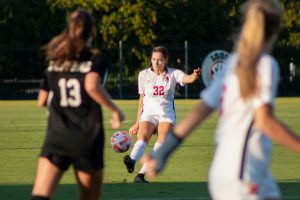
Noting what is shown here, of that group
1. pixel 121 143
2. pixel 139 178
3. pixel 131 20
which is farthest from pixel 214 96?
pixel 131 20

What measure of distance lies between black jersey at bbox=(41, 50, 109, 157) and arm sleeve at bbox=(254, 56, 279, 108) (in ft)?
8.26

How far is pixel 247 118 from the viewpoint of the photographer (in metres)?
5.70

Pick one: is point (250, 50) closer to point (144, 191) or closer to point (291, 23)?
point (144, 191)

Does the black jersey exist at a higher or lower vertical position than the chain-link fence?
higher

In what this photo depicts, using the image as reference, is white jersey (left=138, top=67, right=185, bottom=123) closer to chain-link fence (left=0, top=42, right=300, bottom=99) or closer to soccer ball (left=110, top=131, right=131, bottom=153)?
soccer ball (left=110, top=131, right=131, bottom=153)

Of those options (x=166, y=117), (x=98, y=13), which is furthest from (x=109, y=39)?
(x=166, y=117)

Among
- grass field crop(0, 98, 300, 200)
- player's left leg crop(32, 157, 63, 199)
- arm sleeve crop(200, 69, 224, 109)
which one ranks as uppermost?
arm sleeve crop(200, 69, 224, 109)

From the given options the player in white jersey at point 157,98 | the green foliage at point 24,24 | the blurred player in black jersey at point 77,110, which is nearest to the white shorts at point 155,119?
the player in white jersey at point 157,98

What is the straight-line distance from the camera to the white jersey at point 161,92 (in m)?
14.3

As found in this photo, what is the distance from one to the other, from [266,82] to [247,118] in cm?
25

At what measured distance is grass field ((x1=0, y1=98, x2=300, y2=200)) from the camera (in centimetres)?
1234

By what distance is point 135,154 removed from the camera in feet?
45.8

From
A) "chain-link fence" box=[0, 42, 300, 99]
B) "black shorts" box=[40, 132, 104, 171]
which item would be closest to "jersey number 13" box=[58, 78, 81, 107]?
"black shorts" box=[40, 132, 104, 171]

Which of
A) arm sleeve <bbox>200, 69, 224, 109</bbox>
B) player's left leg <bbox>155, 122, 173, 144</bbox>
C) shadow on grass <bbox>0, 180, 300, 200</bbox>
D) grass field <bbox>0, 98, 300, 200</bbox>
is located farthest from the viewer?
player's left leg <bbox>155, 122, 173, 144</bbox>
